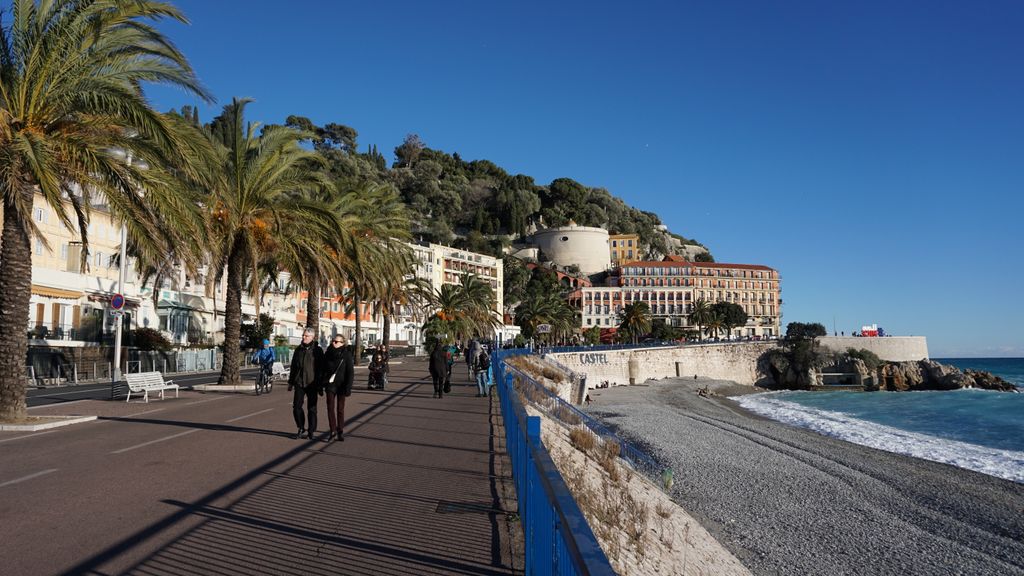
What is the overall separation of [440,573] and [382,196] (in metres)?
32.7

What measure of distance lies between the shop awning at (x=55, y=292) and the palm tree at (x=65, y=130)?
1894 cm

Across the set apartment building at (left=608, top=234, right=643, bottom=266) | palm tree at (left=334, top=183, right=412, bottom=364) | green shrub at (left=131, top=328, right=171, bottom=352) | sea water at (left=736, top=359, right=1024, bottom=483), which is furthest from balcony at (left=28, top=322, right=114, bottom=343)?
apartment building at (left=608, top=234, right=643, bottom=266)

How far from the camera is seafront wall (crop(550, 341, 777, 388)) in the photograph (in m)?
62.1

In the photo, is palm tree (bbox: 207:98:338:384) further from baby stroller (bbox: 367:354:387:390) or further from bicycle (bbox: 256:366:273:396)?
baby stroller (bbox: 367:354:387:390)

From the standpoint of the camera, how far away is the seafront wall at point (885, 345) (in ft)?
294

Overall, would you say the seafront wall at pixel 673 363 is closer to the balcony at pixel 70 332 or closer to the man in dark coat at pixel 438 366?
the balcony at pixel 70 332

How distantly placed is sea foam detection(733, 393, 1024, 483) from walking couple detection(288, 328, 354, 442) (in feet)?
67.4

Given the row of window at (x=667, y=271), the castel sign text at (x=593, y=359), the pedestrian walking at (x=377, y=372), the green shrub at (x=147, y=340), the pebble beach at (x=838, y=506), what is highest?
the row of window at (x=667, y=271)

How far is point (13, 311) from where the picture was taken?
40.1 feet

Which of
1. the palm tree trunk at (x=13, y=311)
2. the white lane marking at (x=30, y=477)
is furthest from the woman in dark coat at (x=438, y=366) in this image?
the white lane marking at (x=30, y=477)

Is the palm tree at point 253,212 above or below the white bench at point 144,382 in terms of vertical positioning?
above

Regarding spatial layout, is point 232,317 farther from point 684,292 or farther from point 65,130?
point 684,292

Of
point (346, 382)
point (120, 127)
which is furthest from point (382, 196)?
point (346, 382)

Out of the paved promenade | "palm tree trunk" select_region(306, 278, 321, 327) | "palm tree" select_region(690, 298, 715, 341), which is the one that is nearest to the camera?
the paved promenade
